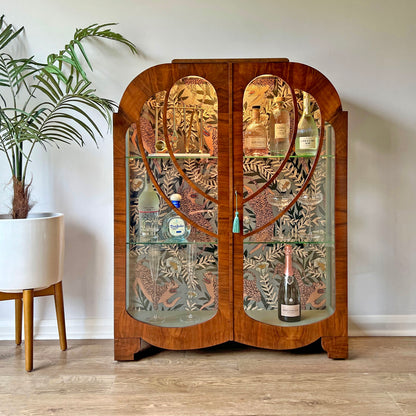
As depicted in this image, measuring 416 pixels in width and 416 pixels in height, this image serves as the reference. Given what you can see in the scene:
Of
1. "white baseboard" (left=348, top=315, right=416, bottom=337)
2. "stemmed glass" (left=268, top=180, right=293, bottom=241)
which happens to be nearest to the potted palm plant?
"stemmed glass" (left=268, top=180, right=293, bottom=241)

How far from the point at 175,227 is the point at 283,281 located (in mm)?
568

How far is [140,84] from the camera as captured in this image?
6.46ft

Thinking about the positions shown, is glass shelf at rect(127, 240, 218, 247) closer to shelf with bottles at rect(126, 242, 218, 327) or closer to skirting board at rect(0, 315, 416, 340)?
shelf with bottles at rect(126, 242, 218, 327)

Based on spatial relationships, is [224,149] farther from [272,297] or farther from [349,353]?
[349,353]

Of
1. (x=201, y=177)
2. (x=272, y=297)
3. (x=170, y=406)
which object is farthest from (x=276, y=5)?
(x=170, y=406)

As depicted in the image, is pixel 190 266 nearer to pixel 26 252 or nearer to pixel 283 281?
pixel 283 281

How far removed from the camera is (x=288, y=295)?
6.89ft

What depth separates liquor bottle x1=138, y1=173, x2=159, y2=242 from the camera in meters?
2.03

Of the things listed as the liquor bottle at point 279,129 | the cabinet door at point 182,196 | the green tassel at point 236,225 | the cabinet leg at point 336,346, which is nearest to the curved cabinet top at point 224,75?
the cabinet door at point 182,196

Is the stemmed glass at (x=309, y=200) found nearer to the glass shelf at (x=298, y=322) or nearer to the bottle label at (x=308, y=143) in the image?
the bottle label at (x=308, y=143)

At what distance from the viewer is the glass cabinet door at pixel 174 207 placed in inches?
78.5

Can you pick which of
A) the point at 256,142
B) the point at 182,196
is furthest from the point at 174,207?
the point at 256,142

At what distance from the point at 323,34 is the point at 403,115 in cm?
59

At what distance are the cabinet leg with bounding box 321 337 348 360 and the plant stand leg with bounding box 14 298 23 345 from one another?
1.44 meters
